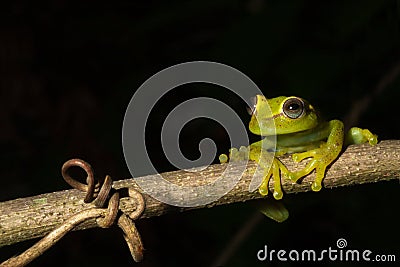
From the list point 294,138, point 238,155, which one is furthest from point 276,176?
point 294,138

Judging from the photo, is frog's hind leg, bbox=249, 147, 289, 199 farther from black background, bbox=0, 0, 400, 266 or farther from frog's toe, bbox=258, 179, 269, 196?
black background, bbox=0, 0, 400, 266

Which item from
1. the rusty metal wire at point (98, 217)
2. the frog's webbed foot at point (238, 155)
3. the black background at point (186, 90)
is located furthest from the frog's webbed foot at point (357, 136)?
the rusty metal wire at point (98, 217)

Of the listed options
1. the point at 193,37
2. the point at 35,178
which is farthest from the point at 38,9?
the point at 35,178

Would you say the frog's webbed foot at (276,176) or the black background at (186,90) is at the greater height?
the black background at (186,90)

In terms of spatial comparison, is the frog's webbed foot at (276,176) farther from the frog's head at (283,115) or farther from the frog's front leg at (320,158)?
the frog's head at (283,115)

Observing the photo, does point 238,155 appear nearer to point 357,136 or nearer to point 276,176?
point 276,176
